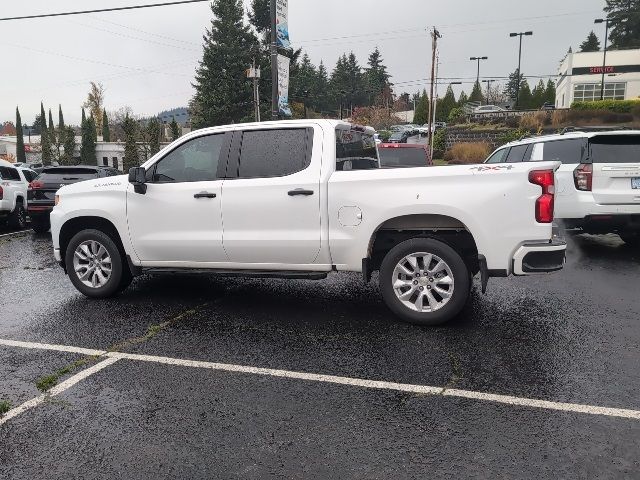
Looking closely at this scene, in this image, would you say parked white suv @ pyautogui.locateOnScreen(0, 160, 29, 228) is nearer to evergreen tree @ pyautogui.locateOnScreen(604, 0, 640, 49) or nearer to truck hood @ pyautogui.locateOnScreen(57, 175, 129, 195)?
truck hood @ pyautogui.locateOnScreen(57, 175, 129, 195)

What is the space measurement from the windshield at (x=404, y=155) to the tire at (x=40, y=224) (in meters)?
8.33

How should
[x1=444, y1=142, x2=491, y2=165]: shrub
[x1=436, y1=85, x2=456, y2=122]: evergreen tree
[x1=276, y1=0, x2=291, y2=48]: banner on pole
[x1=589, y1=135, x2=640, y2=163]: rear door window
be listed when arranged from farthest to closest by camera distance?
[x1=436, y1=85, x2=456, y2=122]: evergreen tree
[x1=444, y1=142, x2=491, y2=165]: shrub
[x1=276, y1=0, x2=291, y2=48]: banner on pole
[x1=589, y1=135, x2=640, y2=163]: rear door window

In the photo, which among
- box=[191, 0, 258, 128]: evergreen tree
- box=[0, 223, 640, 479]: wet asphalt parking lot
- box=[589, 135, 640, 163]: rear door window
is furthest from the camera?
box=[191, 0, 258, 128]: evergreen tree

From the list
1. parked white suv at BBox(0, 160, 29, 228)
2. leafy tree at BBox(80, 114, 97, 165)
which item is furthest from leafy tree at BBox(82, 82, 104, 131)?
parked white suv at BBox(0, 160, 29, 228)

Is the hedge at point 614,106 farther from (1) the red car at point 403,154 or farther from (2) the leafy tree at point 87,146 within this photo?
(2) the leafy tree at point 87,146

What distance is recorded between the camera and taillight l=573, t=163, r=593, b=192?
297 inches

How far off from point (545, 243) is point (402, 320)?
1.52m

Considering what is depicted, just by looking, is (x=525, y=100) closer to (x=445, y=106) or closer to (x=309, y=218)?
(x=445, y=106)

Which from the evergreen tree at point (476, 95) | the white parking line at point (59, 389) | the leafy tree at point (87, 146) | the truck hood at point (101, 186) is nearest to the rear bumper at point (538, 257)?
the white parking line at point (59, 389)

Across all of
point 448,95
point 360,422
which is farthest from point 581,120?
point 360,422

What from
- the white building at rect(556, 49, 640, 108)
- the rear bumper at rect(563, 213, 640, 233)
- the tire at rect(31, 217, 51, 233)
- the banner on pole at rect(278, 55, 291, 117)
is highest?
the white building at rect(556, 49, 640, 108)

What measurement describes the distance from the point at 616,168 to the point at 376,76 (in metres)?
115

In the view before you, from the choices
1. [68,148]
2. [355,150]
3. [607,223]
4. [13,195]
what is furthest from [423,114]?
[355,150]

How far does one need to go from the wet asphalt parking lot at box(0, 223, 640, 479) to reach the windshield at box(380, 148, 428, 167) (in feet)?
23.1
